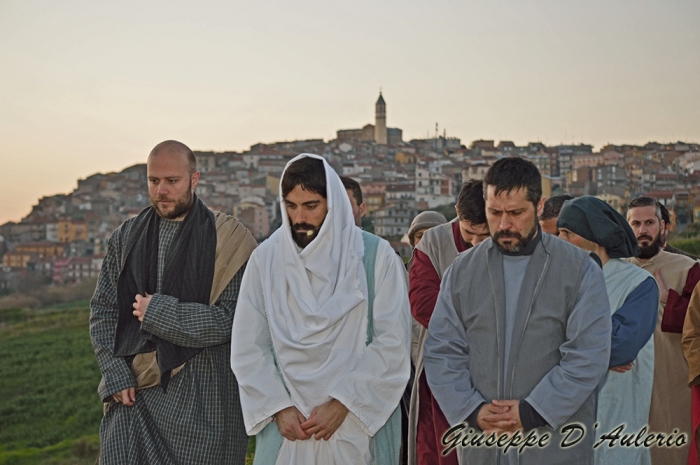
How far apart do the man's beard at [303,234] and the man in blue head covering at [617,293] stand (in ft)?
4.11

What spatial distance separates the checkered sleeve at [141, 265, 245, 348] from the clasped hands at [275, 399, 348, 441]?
2.37 ft

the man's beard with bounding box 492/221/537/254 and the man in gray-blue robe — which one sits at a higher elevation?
the man's beard with bounding box 492/221/537/254

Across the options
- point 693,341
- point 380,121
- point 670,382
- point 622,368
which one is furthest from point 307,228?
point 380,121

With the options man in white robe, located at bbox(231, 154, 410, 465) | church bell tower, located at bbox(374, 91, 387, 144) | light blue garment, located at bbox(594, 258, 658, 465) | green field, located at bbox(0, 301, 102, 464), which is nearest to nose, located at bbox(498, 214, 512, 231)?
man in white robe, located at bbox(231, 154, 410, 465)

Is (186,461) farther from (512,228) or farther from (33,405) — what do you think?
(33,405)

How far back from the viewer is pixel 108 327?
407 centimetres

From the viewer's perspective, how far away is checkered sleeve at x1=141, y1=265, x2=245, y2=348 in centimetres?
380

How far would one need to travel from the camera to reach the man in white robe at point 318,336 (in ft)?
10.8

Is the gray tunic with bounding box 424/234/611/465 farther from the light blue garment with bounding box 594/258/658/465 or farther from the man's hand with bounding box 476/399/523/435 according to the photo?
the light blue garment with bounding box 594/258/658/465

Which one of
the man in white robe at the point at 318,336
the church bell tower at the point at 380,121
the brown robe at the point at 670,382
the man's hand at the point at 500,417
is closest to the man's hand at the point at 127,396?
the man in white robe at the point at 318,336

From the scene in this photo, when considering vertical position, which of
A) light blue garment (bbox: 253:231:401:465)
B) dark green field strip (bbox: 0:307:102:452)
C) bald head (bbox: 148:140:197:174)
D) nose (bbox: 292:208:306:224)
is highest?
bald head (bbox: 148:140:197:174)

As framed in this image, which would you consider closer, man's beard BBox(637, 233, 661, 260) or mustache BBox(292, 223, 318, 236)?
mustache BBox(292, 223, 318, 236)

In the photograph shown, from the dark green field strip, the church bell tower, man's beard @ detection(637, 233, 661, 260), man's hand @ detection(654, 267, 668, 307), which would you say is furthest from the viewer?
the church bell tower

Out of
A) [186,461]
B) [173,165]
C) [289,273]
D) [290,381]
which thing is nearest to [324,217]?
[289,273]
